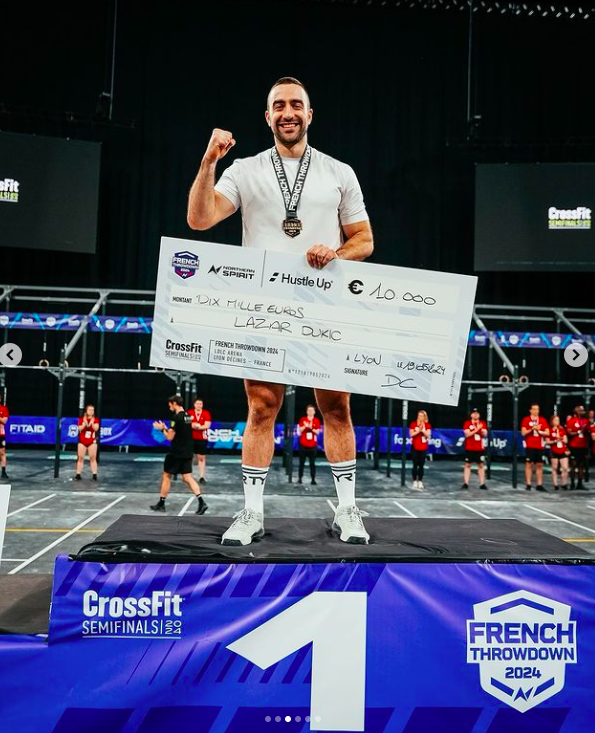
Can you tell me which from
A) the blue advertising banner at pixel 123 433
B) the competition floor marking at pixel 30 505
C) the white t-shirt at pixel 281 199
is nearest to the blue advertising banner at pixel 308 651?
the white t-shirt at pixel 281 199

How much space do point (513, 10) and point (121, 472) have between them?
51.2 feet

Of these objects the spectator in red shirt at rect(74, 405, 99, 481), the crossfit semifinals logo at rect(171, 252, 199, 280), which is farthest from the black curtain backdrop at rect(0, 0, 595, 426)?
the crossfit semifinals logo at rect(171, 252, 199, 280)

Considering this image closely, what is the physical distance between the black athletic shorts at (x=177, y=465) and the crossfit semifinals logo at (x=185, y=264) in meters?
6.20

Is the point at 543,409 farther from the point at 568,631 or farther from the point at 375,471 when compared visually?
the point at 568,631

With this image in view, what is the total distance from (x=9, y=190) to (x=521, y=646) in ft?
50.5

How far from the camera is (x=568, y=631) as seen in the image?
231 cm

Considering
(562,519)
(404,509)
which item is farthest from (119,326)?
(562,519)

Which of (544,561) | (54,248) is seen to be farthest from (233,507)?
(54,248)

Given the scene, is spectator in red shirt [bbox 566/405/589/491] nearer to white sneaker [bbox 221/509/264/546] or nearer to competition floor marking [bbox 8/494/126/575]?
competition floor marking [bbox 8/494/126/575]

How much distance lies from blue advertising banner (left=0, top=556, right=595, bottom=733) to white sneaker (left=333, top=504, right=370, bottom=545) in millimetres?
362

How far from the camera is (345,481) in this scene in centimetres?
292

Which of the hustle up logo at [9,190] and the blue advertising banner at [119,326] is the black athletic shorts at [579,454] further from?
the hustle up logo at [9,190]

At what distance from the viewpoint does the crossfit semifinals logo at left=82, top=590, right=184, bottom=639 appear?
7.19 feet

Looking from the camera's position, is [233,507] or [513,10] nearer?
[233,507]
